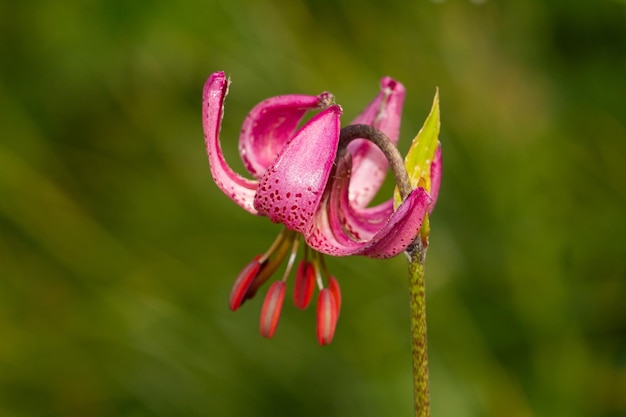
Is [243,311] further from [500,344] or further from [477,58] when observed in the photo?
[477,58]

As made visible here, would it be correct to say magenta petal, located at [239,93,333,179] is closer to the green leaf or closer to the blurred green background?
the green leaf

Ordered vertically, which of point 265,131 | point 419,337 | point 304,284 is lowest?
point 419,337

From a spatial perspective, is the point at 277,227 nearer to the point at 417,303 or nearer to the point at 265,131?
the point at 265,131

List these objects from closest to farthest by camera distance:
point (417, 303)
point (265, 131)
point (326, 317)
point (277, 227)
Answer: point (417, 303), point (326, 317), point (265, 131), point (277, 227)

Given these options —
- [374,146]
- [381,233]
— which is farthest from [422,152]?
[374,146]

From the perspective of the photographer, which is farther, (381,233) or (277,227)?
(277,227)

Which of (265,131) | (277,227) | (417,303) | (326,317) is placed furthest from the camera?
(277,227)

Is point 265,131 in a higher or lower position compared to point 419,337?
higher

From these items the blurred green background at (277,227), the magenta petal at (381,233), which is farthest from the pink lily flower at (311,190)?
the blurred green background at (277,227)
